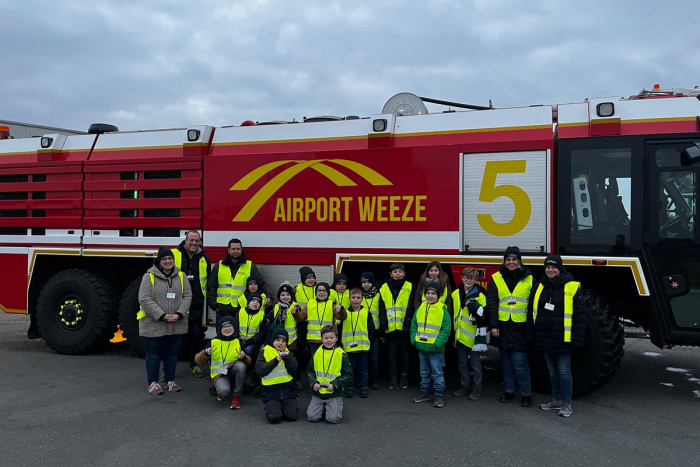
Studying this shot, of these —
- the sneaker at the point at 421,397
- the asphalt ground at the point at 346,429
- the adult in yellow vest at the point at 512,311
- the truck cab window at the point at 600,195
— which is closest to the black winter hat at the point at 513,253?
the adult in yellow vest at the point at 512,311

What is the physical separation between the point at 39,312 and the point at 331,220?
14.4 feet

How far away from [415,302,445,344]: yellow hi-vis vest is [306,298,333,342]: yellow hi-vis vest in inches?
37.2

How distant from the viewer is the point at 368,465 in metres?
4.20

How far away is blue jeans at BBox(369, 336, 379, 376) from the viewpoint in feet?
20.7

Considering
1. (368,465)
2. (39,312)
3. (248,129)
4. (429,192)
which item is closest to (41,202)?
(39,312)

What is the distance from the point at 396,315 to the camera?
6172 mm

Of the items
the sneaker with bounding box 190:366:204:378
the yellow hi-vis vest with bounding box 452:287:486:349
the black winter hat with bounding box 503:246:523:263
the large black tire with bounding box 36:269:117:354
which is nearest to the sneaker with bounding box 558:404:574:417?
the yellow hi-vis vest with bounding box 452:287:486:349

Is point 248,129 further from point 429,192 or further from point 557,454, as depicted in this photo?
point 557,454

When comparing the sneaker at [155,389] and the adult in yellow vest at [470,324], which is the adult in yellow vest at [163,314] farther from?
the adult in yellow vest at [470,324]

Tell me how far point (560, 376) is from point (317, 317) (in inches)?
96.8

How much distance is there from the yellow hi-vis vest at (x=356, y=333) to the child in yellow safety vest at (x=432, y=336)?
0.53 m

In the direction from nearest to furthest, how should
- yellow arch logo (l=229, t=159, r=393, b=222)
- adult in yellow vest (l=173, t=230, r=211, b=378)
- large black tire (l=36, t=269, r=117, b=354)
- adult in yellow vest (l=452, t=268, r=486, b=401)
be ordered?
adult in yellow vest (l=452, t=268, r=486, b=401), yellow arch logo (l=229, t=159, r=393, b=222), adult in yellow vest (l=173, t=230, r=211, b=378), large black tire (l=36, t=269, r=117, b=354)

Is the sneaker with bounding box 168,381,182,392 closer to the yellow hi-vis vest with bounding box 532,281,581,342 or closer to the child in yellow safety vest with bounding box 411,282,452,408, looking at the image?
the child in yellow safety vest with bounding box 411,282,452,408

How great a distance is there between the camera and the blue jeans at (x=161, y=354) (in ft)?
20.1
